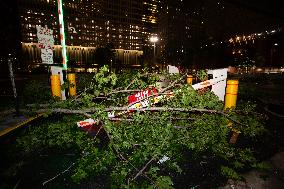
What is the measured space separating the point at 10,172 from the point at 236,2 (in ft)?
39.3

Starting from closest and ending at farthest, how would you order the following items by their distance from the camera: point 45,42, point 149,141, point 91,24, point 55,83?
point 149,141
point 45,42
point 55,83
point 91,24

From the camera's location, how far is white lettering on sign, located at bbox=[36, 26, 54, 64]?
741cm

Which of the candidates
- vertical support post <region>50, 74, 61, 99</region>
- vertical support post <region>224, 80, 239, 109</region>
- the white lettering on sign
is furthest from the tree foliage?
the white lettering on sign

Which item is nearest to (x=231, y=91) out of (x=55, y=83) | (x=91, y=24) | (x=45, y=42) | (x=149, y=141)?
(x=149, y=141)

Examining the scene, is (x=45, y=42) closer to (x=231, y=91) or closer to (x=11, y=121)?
(x=11, y=121)

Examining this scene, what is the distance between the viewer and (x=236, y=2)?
1093 centimetres

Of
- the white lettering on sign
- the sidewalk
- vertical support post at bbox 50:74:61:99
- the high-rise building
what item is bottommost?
the sidewalk

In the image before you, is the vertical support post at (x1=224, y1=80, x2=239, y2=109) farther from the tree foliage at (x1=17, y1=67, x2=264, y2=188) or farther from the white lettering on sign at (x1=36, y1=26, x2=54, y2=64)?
the white lettering on sign at (x1=36, y1=26, x2=54, y2=64)

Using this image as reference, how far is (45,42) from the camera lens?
7.51 meters

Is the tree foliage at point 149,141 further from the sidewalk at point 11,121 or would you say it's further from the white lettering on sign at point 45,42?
the white lettering on sign at point 45,42

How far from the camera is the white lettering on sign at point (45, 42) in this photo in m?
7.41

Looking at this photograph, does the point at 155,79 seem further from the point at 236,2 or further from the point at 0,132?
the point at 236,2

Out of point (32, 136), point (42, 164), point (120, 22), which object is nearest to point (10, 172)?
point (42, 164)

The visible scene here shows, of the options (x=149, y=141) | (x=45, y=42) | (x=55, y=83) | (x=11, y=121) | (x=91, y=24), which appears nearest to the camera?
(x=149, y=141)
